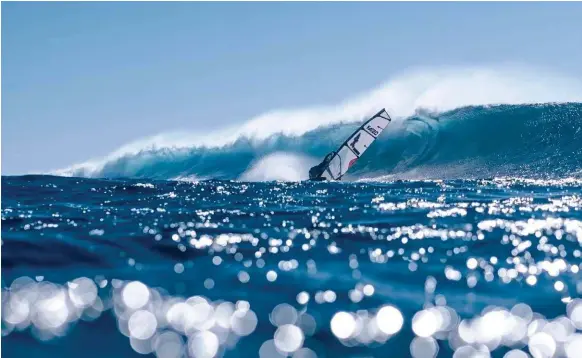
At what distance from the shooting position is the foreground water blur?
5.84 metres

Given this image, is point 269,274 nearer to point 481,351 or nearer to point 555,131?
point 481,351

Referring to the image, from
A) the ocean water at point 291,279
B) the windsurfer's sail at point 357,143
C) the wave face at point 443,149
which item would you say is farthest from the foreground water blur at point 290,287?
the wave face at point 443,149

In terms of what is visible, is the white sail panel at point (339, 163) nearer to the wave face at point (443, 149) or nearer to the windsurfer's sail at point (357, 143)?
the windsurfer's sail at point (357, 143)

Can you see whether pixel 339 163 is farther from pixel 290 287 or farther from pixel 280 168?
pixel 290 287

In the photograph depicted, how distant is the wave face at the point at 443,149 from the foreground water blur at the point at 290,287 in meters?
45.4

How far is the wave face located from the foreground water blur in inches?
1788

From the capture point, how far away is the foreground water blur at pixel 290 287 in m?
5.84

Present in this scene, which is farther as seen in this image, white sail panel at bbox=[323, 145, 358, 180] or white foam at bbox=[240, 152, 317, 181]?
white foam at bbox=[240, 152, 317, 181]

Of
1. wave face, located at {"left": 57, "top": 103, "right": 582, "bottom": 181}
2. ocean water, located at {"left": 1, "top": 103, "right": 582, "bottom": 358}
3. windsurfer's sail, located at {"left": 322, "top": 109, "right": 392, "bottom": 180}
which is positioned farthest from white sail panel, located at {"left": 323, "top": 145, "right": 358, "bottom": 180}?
ocean water, located at {"left": 1, "top": 103, "right": 582, "bottom": 358}

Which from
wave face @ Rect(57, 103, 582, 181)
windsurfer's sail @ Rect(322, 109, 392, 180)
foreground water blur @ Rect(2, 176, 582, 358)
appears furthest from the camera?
wave face @ Rect(57, 103, 582, 181)

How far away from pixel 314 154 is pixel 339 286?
67.8m

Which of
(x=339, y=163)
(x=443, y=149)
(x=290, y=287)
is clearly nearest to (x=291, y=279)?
(x=290, y=287)

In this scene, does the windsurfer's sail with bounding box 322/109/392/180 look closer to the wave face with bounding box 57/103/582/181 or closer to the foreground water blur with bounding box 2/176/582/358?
the wave face with bounding box 57/103/582/181

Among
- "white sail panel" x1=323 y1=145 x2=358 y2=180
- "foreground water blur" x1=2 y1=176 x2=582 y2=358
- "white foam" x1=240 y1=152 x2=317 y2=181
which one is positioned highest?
"white foam" x1=240 y1=152 x2=317 y2=181
